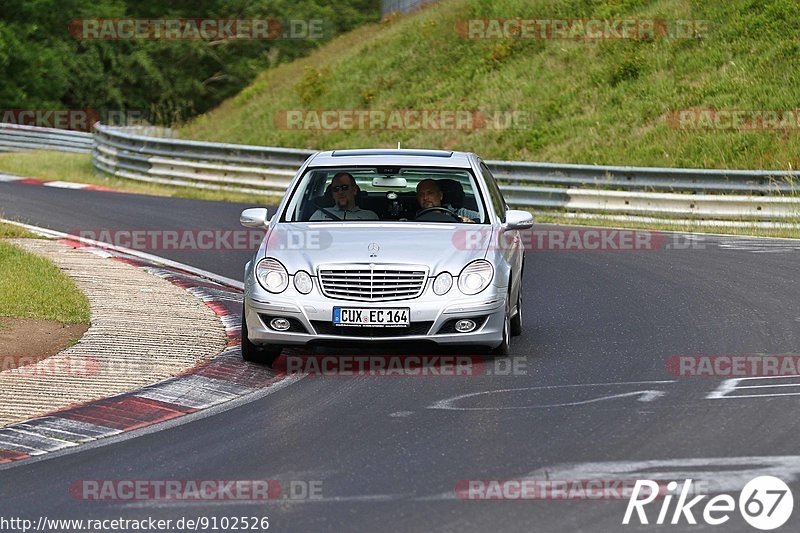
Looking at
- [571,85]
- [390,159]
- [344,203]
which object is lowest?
[344,203]

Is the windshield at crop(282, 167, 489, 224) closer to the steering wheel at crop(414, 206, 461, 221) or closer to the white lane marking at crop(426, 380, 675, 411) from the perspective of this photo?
the steering wheel at crop(414, 206, 461, 221)

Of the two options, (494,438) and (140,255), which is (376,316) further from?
(140,255)

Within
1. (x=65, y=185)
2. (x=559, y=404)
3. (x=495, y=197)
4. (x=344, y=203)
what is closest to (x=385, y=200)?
(x=344, y=203)

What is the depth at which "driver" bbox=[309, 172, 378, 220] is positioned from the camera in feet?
35.0

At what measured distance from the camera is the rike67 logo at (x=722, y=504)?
5684 mm

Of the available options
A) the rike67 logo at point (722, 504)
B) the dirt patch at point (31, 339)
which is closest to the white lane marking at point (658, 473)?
the rike67 logo at point (722, 504)

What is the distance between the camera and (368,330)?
374 inches

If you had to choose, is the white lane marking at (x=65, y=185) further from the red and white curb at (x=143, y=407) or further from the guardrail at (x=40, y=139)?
the red and white curb at (x=143, y=407)

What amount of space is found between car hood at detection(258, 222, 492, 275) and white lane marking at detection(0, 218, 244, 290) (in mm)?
3772

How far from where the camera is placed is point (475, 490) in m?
6.23

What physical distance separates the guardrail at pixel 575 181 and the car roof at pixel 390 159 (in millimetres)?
10496

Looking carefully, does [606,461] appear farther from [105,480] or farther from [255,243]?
[255,243]

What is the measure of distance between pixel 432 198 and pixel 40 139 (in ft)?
104

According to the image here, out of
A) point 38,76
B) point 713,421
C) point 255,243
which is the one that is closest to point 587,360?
point 713,421
